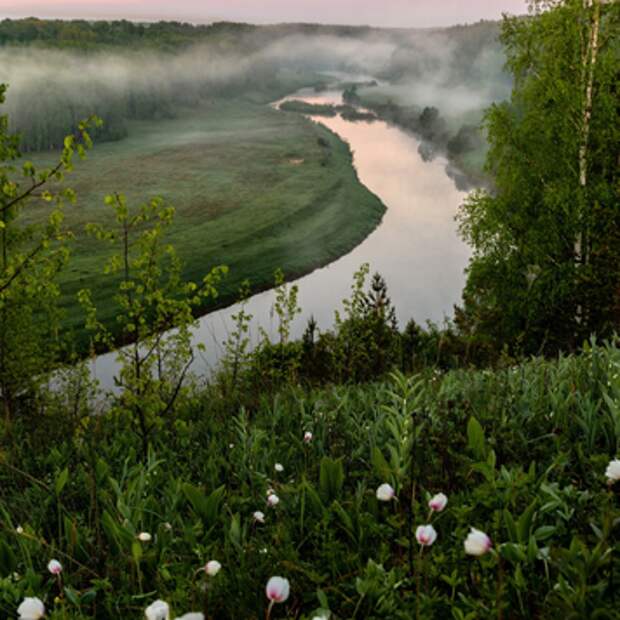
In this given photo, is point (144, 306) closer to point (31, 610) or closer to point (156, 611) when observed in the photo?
point (31, 610)

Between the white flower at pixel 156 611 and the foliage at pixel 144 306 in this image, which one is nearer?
the white flower at pixel 156 611

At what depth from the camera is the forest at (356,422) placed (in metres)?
Result: 2.98

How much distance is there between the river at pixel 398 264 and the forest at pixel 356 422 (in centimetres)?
420

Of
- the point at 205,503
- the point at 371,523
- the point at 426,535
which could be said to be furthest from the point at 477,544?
the point at 205,503

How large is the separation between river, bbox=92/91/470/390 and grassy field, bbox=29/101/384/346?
2.11 m

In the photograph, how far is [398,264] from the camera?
5103cm

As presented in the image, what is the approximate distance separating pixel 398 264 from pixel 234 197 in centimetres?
2953

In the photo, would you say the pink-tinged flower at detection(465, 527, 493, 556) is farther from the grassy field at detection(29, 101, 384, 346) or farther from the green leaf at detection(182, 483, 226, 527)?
the grassy field at detection(29, 101, 384, 346)

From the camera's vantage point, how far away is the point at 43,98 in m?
117

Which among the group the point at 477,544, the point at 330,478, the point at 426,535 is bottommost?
the point at 330,478

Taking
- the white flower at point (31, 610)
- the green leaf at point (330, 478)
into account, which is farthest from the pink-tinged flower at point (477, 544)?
the green leaf at point (330, 478)

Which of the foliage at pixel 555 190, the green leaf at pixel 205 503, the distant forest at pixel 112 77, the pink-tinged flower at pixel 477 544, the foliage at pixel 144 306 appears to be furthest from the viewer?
the distant forest at pixel 112 77

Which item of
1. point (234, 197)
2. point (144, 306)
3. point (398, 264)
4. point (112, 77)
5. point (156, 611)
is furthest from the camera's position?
point (112, 77)

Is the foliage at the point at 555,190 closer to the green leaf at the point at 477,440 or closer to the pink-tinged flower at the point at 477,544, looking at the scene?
the green leaf at the point at 477,440
